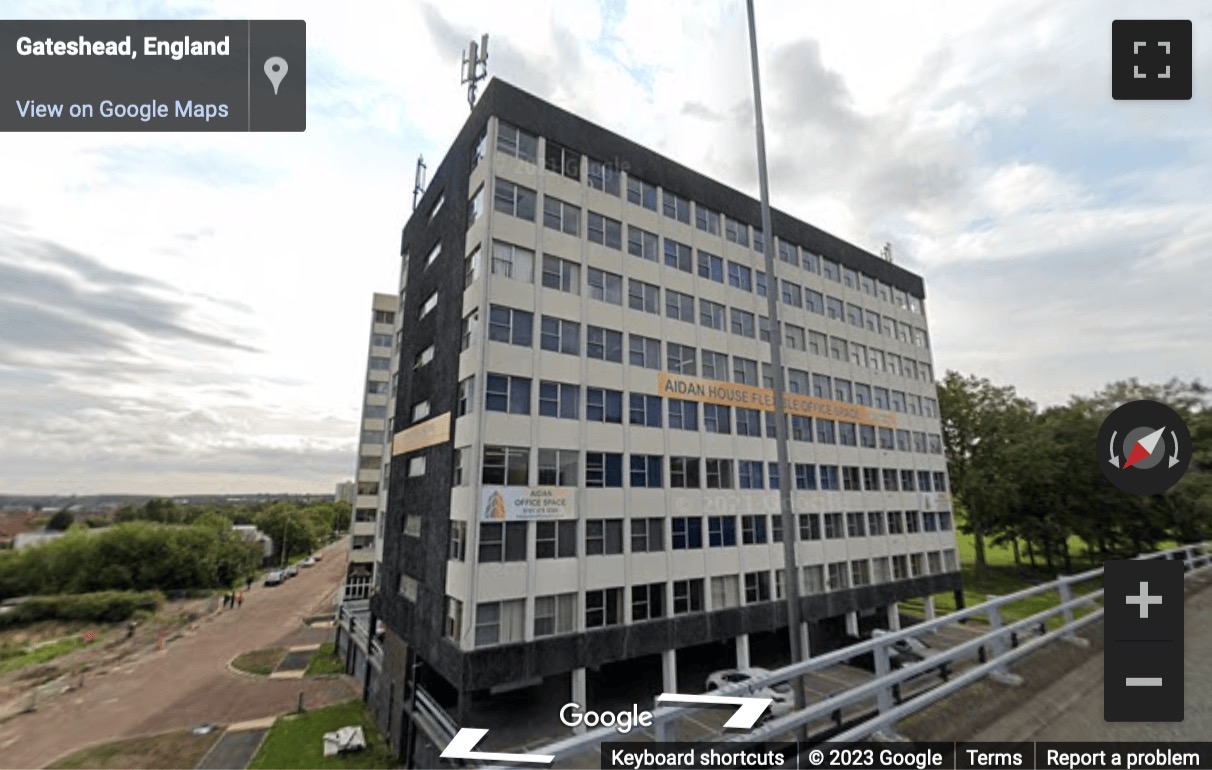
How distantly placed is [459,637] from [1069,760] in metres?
18.1

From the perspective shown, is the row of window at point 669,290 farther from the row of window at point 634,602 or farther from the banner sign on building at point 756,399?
the row of window at point 634,602

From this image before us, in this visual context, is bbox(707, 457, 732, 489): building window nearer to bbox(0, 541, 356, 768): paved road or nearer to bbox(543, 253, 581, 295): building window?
bbox(543, 253, 581, 295): building window

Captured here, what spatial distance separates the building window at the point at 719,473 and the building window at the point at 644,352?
5617 mm

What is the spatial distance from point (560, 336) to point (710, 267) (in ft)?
35.0

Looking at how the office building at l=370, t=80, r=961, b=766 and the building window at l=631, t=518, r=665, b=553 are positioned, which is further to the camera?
the building window at l=631, t=518, r=665, b=553

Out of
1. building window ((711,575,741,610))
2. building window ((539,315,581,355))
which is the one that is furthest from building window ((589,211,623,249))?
building window ((711,575,741,610))

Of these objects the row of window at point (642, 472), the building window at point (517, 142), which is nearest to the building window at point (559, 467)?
the row of window at point (642, 472)

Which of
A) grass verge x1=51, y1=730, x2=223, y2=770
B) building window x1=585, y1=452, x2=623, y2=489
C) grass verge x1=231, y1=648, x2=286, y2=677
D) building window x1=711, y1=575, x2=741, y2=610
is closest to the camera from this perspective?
building window x1=585, y1=452, x2=623, y2=489

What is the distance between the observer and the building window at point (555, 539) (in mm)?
20188

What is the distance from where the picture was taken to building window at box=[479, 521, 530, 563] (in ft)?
62.8

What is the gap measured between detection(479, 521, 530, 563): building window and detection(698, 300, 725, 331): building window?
14.1 metres

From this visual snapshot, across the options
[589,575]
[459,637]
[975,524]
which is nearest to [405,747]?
[459,637]

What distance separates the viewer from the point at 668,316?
85.0ft

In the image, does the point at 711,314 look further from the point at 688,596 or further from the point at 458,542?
the point at 458,542
